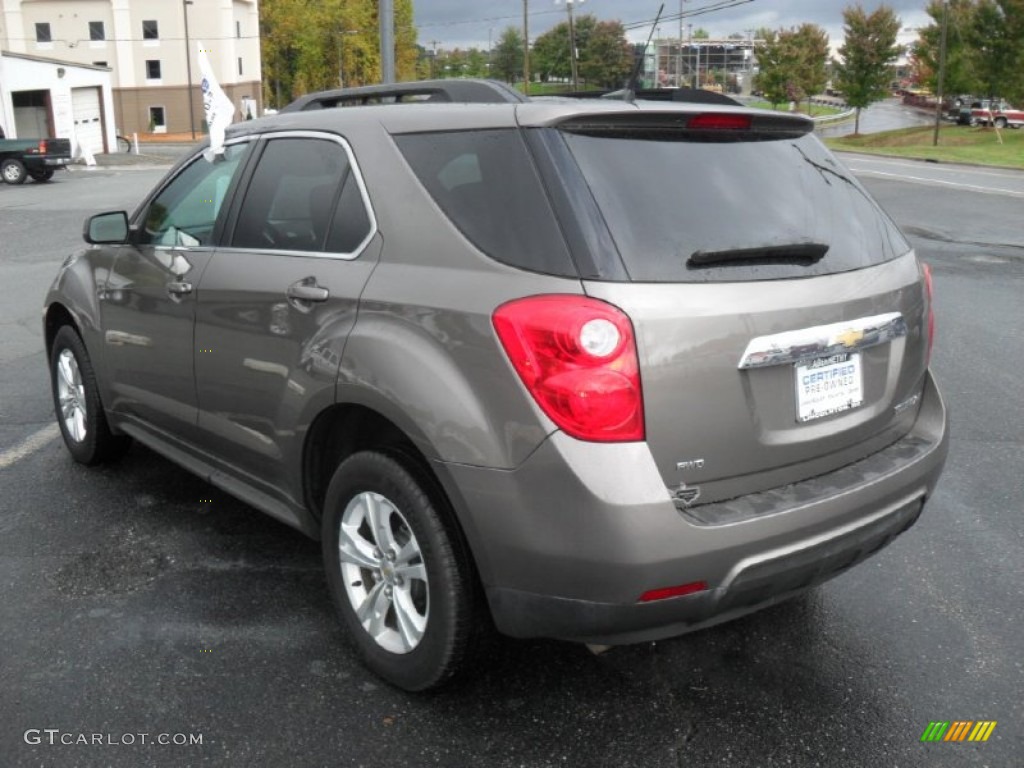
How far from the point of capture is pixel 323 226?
3428mm

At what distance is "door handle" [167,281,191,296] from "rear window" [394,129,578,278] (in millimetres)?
1258

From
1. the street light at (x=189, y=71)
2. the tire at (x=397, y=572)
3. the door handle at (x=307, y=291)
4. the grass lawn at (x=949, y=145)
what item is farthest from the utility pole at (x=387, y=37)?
the street light at (x=189, y=71)

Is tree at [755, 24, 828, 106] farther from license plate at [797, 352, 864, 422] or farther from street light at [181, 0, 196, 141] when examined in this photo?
license plate at [797, 352, 864, 422]

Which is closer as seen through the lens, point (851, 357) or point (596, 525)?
point (596, 525)

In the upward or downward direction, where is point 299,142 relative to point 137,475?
upward

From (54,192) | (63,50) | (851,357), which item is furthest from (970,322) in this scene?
(63,50)

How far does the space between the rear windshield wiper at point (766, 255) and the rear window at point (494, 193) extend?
Answer: 1.25ft

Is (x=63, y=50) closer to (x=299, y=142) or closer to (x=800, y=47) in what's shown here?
(x=800, y=47)

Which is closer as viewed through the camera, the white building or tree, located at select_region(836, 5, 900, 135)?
the white building

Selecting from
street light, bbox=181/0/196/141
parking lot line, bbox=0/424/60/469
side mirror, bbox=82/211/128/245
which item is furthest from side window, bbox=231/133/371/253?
street light, bbox=181/0/196/141

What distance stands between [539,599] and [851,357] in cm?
115

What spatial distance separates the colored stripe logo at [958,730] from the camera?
117 inches

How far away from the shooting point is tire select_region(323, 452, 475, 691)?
9.55ft

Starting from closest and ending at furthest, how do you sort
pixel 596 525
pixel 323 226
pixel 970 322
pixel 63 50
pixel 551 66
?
pixel 596 525, pixel 323 226, pixel 970 322, pixel 63 50, pixel 551 66
